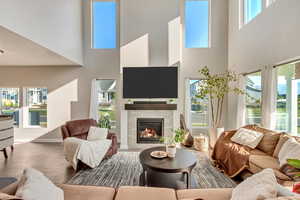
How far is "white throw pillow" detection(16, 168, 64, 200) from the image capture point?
124 centimetres

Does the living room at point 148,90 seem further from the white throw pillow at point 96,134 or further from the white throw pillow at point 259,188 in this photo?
the white throw pillow at point 259,188

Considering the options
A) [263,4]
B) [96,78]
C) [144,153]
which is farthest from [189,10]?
[144,153]

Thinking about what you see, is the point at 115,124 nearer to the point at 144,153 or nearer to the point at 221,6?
the point at 144,153

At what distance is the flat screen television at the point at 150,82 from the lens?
4.94 meters

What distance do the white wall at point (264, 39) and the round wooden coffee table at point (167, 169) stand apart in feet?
8.83

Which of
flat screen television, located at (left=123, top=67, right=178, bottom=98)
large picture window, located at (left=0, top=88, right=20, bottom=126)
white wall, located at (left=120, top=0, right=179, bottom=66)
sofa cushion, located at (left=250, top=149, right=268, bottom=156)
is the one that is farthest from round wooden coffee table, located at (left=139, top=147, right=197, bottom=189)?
large picture window, located at (left=0, top=88, right=20, bottom=126)

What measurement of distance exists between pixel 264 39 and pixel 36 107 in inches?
280

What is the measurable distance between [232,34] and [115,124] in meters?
4.84

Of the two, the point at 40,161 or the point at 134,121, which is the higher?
the point at 134,121

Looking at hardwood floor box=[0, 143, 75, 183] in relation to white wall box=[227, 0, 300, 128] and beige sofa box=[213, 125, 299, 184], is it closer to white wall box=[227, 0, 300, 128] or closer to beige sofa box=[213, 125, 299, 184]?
beige sofa box=[213, 125, 299, 184]

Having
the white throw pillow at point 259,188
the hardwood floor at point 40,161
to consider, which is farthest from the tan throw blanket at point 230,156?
the white throw pillow at point 259,188

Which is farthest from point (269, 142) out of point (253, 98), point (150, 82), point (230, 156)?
point (150, 82)

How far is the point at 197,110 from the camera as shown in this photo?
5.78 metres

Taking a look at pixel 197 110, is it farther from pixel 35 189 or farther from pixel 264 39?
pixel 35 189
